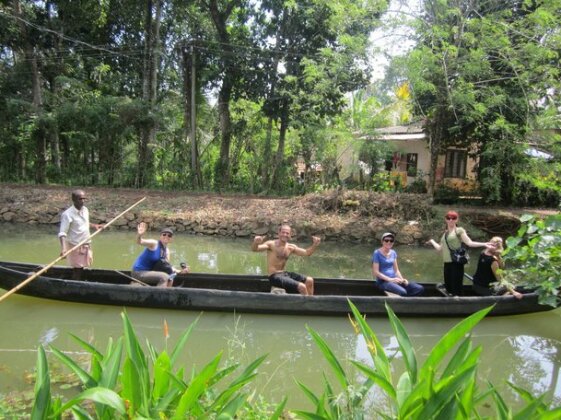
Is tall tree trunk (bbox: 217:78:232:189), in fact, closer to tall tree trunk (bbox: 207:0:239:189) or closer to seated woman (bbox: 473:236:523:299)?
tall tree trunk (bbox: 207:0:239:189)

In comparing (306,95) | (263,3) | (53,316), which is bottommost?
(53,316)

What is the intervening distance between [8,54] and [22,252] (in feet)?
39.3

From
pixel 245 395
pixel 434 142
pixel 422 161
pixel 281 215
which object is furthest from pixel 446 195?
pixel 245 395

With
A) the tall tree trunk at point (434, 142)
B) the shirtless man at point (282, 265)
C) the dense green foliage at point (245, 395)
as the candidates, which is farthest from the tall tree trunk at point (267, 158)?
the dense green foliage at point (245, 395)

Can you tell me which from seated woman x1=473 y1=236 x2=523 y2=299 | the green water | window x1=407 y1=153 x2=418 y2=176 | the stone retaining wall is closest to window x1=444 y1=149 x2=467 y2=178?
window x1=407 y1=153 x2=418 y2=176

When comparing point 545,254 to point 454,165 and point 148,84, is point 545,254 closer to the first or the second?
point 148,84

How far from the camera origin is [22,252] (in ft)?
32.6

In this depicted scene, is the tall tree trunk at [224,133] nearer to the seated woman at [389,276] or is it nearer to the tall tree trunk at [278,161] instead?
the tall tree trunk at [278,161]

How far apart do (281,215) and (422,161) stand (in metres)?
9.20

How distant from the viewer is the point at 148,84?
57.1ft

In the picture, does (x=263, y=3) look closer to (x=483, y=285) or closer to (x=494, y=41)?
(x=494, y=41)

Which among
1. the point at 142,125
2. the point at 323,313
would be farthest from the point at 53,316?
the point at 142,125

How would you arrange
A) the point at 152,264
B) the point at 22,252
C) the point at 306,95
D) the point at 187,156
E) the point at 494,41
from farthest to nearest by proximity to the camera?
1. the point at 187,156
2. the point at 306,95
3. the point at 494,41
4. the point at 22,252
5. the point at 152,264

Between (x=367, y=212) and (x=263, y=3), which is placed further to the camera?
(x=263, y=3)
